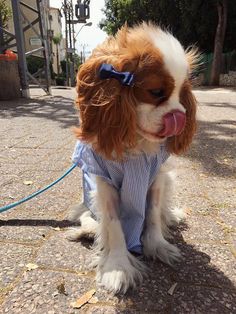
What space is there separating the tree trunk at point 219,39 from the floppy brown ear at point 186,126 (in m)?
19.7

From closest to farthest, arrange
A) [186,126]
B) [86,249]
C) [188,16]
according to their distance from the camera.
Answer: [186,126] → [86,249] → [188,16]

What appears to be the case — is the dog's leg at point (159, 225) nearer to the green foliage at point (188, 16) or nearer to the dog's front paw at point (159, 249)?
the dog's front paw at point (159, 249)

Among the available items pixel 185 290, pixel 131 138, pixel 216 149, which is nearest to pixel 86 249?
pixel 185 290

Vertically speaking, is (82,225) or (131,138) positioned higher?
Answer: (131,138)

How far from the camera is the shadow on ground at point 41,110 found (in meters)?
7.11

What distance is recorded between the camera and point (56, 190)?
133 inches

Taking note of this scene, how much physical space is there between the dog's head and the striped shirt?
0.76 ft

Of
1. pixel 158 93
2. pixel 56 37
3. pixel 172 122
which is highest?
pixel 158 93

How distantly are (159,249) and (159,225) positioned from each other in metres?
0.20

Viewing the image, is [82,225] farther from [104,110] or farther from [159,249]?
[104,110]

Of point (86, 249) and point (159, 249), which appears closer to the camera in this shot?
point (159, 249)

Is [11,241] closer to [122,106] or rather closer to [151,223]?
[151,223]

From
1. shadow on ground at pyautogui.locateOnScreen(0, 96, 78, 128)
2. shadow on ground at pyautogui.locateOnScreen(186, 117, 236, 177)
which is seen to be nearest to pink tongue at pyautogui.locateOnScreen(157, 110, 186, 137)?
shadow on ground at pyautogui.locateOnScreen(186, 117, 236, 177)

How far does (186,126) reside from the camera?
2088mm
